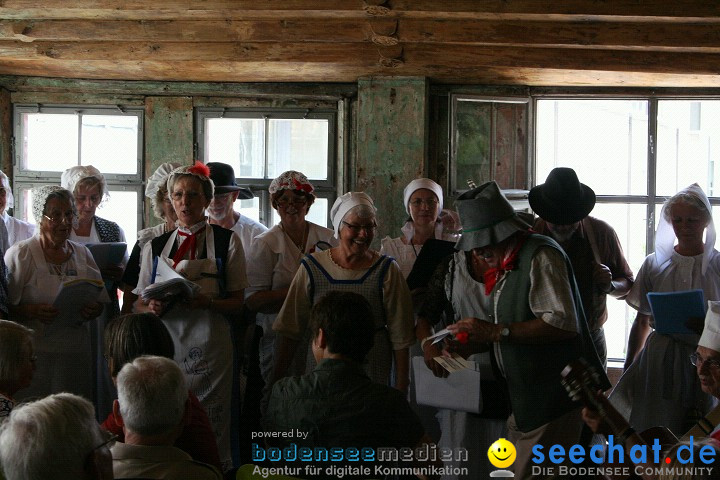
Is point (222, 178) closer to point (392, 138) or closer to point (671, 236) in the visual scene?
point (392, 138)

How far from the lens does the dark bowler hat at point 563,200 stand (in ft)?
13.4

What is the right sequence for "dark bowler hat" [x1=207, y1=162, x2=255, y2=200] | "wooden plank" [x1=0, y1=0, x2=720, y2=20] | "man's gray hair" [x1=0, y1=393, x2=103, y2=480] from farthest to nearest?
"dark bowler hat" [x1=207, y1=162, x2=255, y2=200], "wooden plank" [x1=0, y1=0, x2=720, y2=20], "man's gray hair" [x1=0, y1=393, x2=103, y2=480]

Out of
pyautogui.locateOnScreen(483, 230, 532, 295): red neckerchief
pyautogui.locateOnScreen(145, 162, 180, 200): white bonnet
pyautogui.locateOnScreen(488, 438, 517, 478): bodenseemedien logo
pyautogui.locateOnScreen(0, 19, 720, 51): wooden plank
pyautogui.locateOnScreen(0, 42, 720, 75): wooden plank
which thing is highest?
pyautogui.locateOnScreen(0, 19, 720, 51): wooden plank

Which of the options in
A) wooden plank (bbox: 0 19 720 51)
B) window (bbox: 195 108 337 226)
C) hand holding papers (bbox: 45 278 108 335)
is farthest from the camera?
window (bbox: 195 108 337 226)

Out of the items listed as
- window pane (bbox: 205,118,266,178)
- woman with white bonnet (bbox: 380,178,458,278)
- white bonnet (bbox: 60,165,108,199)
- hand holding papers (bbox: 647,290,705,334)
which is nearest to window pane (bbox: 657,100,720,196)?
woman with white bonnet (bbox: 380,178,458,278)

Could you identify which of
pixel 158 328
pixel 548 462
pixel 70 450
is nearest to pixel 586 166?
pixel 548 462

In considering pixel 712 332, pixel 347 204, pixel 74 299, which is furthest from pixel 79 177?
pixel 712 332

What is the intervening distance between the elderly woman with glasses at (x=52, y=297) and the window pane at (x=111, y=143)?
2.62m

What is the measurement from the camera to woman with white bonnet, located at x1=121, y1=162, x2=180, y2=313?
4.10 m

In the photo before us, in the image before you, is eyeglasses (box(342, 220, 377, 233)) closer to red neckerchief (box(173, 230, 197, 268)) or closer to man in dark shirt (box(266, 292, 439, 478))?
red neckerchief (box(173, 230, 197, 268))

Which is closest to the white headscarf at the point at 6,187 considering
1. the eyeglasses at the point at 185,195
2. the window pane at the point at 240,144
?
the eyeglasses at the point at 185,195

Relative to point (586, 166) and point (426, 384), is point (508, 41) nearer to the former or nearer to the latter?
Result: point (586, 166)

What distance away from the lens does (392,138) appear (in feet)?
20.1

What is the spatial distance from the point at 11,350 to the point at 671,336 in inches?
117
